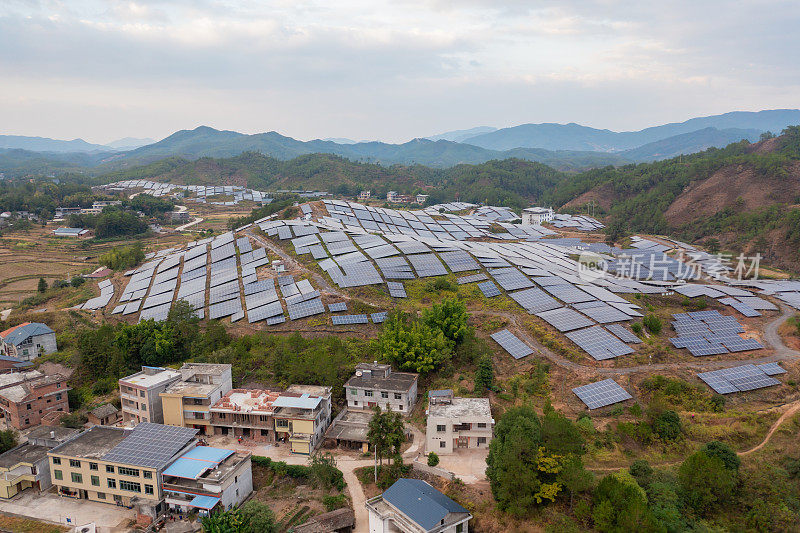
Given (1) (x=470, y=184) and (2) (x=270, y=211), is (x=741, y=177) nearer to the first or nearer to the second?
(1) (x=470, y=184)

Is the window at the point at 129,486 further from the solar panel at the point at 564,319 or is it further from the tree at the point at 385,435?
the solar panel at the point at 564,319

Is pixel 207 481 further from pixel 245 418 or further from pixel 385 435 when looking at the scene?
pixel 385 435

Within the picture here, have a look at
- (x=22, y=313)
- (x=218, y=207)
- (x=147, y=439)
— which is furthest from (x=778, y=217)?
(x=218, y=207)

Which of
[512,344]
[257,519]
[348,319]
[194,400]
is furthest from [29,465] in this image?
[512,344]

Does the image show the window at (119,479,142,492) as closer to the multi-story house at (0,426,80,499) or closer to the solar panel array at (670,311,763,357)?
the multi-story house at (0,426,80,499)

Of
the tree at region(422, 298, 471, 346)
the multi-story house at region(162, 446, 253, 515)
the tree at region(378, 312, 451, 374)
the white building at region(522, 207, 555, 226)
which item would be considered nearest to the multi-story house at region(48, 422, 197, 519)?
the multi-story house at region(162, 446, 253, 515)

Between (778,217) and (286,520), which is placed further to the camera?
(778,217)
